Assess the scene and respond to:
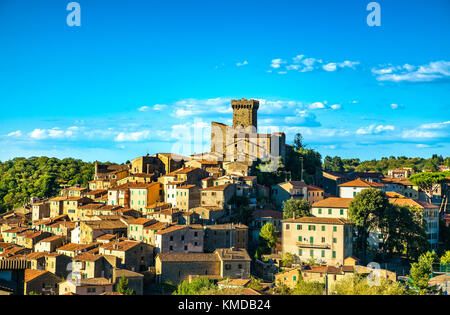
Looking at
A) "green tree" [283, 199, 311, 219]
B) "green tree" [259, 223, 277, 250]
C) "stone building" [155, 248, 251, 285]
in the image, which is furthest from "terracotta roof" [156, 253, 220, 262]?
"green tree" [283, 199, 311, 219]

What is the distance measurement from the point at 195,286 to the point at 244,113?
40130 mm

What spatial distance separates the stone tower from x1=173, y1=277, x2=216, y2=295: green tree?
37.4 metres

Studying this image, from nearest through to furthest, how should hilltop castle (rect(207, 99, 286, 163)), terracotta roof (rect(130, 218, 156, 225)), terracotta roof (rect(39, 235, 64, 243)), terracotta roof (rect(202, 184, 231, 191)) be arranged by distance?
terracotta roof (rect(130, 218, 156, 225)) < terracotta roof (rect(202, 184, 231, 191)) < terracotta roof (rect(39, 235, 64, 243)) < hilltop castle (rect(207, 99, 286, 163))

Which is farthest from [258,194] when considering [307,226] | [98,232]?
[98,232]

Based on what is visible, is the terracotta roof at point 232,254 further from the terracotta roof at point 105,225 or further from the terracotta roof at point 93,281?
the terracotta roof at point 105,225

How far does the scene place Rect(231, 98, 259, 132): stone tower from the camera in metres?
73.4

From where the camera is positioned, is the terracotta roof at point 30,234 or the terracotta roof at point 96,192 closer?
the terracotta roof at point 30,234

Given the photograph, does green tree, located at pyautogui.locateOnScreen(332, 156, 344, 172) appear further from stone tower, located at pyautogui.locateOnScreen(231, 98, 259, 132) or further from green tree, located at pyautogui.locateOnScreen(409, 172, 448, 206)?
stone tower, located at pyautogui.locateOnScreen(231, 98, 259, 132)

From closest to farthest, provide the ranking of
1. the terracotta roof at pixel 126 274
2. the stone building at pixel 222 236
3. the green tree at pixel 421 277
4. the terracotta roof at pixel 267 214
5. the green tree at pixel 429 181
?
1. the green tree at pixel 421 277
2. the terracotta roof at pixel 126 274
3. the stone building at pixel 222 236
4. the terracotta roof at pixel 267 214
5. the green tree at pixel 429 181

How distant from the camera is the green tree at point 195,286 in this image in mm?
36422

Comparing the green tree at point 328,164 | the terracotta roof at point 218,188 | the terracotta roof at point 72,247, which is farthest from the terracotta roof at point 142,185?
the green tree at point 328,164

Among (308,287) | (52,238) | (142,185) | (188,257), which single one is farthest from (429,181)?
(52,238)

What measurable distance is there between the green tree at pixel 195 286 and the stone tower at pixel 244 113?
3743cm

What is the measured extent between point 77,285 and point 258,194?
2426cm
